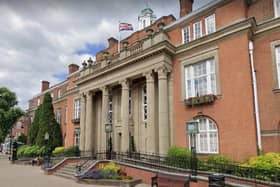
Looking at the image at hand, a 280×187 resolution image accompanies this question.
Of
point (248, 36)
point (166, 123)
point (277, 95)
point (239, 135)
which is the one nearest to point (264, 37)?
point (248, 36)

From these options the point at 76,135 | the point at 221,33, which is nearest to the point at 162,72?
the point at 221,33

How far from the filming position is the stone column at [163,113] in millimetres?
18000

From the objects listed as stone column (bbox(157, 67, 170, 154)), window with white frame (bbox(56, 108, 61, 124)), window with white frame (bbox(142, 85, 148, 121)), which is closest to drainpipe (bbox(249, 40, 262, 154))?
stone column (bbox(157, 67, 170, 154))

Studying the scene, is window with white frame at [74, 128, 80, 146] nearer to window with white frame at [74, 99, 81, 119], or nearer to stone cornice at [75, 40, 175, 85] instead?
window with white frame at [74, 99, 81, 119]

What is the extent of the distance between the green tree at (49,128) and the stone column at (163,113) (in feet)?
69.1

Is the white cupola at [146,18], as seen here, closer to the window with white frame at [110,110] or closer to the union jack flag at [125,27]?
the union jack flag at [125,27]

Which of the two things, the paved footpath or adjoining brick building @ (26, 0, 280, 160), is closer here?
the paved footpath

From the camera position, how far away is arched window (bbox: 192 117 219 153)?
1645 centimetres

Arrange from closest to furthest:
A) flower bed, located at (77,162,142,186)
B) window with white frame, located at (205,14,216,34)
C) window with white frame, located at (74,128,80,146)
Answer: flower bed, located at (77,162,142,186), window with white frame, located at (205,14,216,34), window with white frame, located at (74,128,80,146)

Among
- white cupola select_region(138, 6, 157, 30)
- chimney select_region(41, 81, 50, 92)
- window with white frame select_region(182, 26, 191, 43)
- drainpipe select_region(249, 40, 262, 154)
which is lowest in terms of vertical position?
drainpipe select_region(249, 40, 262, 154)

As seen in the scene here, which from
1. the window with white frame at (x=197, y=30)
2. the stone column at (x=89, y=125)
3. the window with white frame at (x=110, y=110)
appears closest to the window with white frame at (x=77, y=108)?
the stone column at (x=89, y=125)

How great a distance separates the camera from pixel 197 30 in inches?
768

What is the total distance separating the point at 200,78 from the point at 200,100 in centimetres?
187

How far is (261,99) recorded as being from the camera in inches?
611
